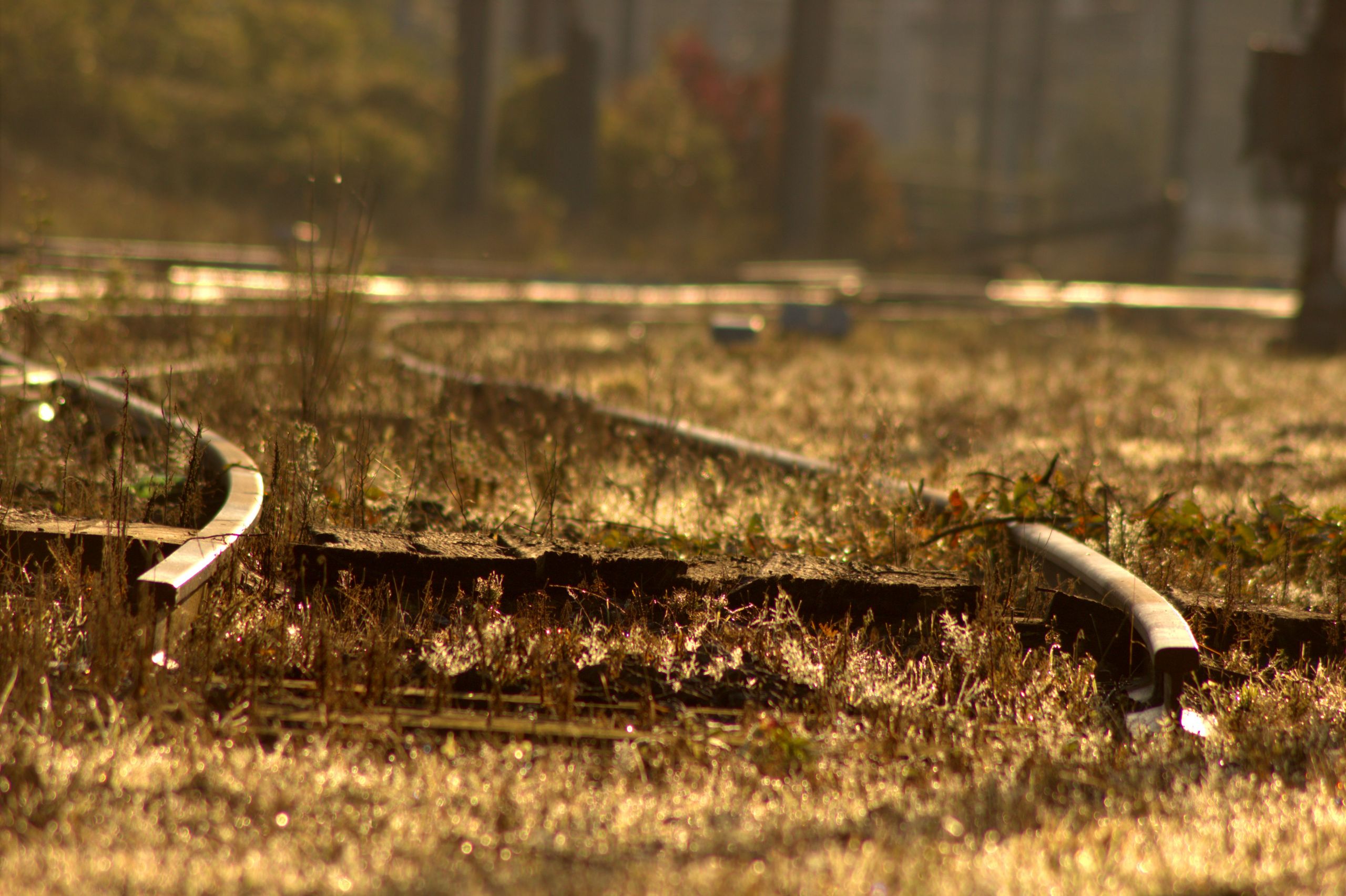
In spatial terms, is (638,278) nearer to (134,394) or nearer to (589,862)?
(134,394)

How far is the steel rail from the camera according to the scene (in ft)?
12.0

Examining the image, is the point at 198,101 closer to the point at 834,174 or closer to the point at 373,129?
the point at 373,129

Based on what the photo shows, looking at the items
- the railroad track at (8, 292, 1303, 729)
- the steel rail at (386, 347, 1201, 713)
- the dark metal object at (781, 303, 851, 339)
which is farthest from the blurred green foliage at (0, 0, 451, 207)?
the steel rail at (386, 347, 1201, 713)

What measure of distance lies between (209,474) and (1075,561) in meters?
3.14

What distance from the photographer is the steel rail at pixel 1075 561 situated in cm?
365

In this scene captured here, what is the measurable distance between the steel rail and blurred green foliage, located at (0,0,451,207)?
1795 cm

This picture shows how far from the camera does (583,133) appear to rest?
2981cm

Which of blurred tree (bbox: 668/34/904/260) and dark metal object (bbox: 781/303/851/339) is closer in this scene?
dark metal object (bbox: 781/303/851/339)

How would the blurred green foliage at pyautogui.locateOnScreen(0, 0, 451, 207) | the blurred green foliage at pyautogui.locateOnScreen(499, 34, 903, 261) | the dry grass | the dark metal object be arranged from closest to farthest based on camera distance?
the dry grass < the dark metal object < the blurred green foliage at pyautogui.locateOnScreen(0, 0, 451, 207) < the blurred green foliage at pyautogui.locateOnScreen(499, 34, 903, 261)

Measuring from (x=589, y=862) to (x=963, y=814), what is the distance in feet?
2.69

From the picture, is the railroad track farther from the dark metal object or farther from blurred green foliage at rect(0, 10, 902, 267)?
blurred green foliage at rect(0, 10, 902, 267)

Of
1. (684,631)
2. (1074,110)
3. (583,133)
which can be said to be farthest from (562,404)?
(1074,110)

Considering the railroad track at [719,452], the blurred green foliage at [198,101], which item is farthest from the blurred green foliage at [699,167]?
the railroad track at [719,452]

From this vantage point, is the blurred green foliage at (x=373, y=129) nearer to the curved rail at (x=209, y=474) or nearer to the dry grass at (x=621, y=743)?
the curved rail at (x=209, y=474)
